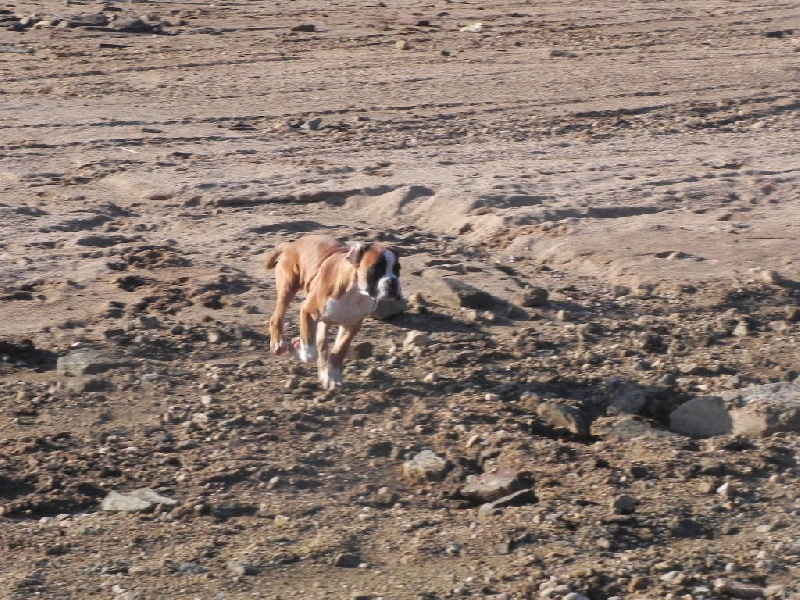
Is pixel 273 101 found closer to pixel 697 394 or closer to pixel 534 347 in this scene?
pixel 534 347

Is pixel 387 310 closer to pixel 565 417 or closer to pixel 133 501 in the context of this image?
pixel 565 417

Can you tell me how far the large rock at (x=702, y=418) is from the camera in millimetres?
6832

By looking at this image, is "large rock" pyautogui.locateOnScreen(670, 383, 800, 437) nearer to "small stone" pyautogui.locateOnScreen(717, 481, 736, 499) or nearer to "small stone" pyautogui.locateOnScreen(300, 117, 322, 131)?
"small stone" pyautogui.locateOnScreen(717, 481, 736, 499)

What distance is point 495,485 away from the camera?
20.0 feet

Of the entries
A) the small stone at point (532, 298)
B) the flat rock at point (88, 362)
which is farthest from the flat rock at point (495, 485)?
the small stone at point (532, 298)

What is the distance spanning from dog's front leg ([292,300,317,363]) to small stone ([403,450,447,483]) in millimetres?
903

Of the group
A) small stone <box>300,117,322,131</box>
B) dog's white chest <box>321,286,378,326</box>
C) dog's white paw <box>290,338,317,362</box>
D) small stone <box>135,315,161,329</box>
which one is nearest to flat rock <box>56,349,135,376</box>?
small stone <box>135,315,161,329</box>

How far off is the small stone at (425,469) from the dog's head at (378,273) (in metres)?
0.72

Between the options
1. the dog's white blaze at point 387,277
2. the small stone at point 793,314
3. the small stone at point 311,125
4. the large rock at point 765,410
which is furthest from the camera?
the small stone at point 311,125

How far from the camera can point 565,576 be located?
17.6ft

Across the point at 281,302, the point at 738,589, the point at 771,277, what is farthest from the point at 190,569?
the point at 771,277

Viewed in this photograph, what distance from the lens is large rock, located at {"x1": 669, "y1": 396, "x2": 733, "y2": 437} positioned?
6832 millimetres

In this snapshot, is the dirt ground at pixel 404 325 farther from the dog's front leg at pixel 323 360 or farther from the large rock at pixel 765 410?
the large rock at pixel 765 410

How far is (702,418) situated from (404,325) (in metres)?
1.88
